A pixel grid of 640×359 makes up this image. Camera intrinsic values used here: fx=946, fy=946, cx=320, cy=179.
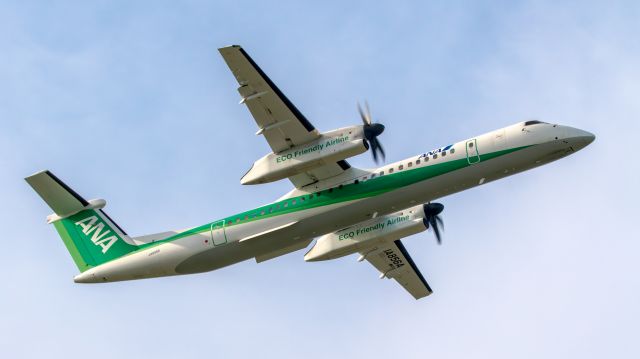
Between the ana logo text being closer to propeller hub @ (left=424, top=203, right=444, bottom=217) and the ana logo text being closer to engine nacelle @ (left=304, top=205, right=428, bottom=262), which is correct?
engine nacelle @ (left=304, top=205, right=428, bottom=262)

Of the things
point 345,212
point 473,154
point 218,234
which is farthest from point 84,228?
point 473,154

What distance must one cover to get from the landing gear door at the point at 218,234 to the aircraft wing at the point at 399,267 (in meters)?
6.92

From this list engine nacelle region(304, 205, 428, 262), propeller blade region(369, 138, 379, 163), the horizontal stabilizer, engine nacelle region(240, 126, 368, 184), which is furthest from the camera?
engine nacelle region(304, 205, 428, 262)

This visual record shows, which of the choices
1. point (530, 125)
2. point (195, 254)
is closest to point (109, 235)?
point (195, 254)

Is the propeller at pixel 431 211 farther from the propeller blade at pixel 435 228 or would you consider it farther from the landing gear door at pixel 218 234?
the landing gear door at pixel 218 234

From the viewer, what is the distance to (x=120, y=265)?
3444cm

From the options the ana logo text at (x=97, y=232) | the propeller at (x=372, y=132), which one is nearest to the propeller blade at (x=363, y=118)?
the propeller at (x=372, y=132)

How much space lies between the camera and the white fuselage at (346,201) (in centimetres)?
3117

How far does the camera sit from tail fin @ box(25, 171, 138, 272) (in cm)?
3500

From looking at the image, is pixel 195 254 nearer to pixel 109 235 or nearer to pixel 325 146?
pixel 109 235

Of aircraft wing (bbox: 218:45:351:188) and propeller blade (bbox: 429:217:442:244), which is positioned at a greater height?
aircraft wing (bbox: 218:45:351:188)

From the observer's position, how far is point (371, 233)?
36.1 meters

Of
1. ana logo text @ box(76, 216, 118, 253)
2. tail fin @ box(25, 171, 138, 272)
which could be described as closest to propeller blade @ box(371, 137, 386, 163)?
tail fin @ box(25, 171, 138, 272)

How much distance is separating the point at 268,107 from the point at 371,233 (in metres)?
7.83
